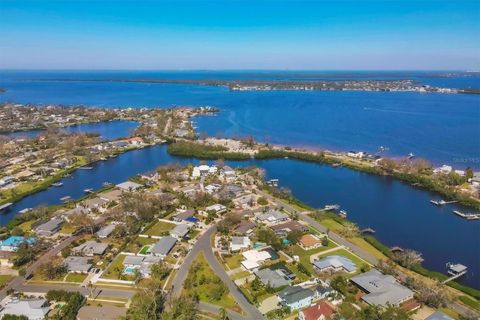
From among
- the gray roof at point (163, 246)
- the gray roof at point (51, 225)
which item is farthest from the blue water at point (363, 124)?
the gray roof at point (51, 225)

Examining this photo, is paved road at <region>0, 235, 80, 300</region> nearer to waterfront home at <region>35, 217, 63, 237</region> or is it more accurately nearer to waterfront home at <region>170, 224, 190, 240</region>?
waterfront home at <region>35, 217, 63, 237</region>

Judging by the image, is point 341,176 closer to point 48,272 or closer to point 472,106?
point 48,272

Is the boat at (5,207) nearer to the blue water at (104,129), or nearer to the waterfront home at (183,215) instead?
the waterfront home at (183,215)

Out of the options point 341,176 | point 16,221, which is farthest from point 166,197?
point 341,176

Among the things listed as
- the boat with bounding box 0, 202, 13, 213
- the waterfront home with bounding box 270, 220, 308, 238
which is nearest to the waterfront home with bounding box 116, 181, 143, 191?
the boat with bounding box 0, 202, 13, 213

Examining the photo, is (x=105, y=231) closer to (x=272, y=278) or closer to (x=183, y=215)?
(x=183, y=215)

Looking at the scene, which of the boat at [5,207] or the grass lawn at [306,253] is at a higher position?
the grass lawn at [306,253]
